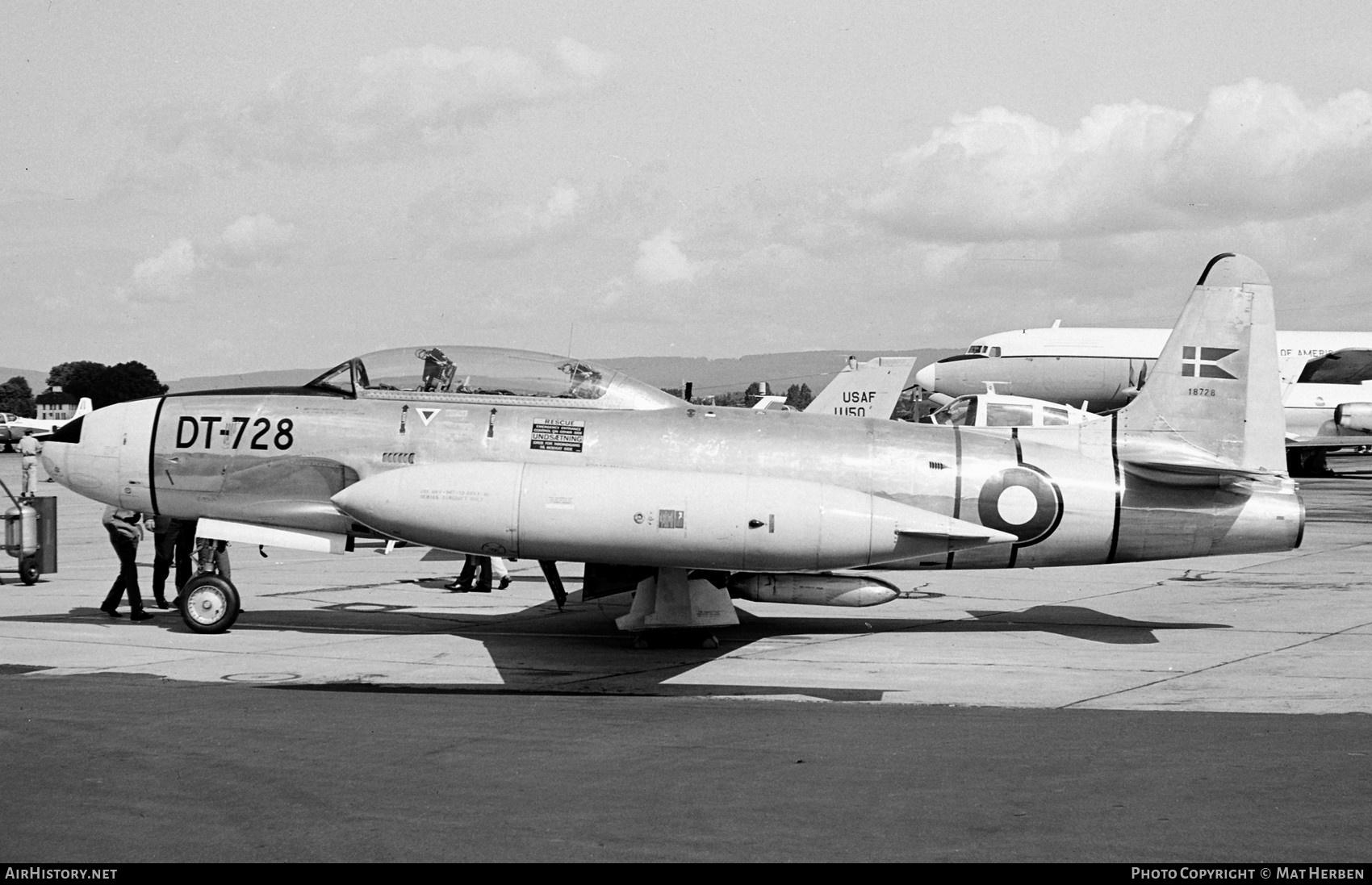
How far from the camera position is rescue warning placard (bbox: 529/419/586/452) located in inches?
454

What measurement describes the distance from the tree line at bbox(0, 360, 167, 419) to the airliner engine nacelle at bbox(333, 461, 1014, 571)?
59.4m

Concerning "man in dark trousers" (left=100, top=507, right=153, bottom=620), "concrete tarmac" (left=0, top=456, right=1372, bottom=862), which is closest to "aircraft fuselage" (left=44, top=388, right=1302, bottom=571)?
"man in dark trousers" (left=100, top=507, right=153, bottom=620)

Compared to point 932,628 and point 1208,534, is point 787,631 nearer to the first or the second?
point 932,628

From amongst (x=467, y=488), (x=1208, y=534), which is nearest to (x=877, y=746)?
(x=467, y=488)

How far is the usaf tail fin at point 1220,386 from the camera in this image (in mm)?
12359

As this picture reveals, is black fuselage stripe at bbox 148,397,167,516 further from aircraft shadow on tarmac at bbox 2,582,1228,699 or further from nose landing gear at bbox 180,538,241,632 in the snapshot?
aircraft shadow on tarmac at bbox 2,582,1228,699

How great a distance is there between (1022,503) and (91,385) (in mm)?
106790

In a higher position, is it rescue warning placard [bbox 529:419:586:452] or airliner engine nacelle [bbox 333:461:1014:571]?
rescue warning placard [bbox 529:419:586:452]

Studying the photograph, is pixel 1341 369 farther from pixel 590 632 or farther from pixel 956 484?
pixel 590 632

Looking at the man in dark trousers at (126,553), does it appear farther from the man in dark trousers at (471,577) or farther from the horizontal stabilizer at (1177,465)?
the horizontal stabilizer at (1177,465)

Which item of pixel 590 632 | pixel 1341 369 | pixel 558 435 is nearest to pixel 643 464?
pixel 558 435

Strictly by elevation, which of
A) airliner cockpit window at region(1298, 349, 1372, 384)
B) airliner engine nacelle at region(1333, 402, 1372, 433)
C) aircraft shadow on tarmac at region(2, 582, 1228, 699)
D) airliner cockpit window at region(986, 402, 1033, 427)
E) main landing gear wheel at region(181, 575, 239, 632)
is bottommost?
aircraft shadow on tarmac at region(2, 582, 1228, 699)

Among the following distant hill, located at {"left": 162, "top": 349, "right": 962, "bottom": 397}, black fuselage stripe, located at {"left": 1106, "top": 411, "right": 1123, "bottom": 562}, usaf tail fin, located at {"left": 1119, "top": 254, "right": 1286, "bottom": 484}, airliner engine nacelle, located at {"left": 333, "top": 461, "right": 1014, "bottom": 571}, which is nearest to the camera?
airliner engine nacelle, located at {"left": 333, "top": 461, "right": 1014, "bottom": 571}

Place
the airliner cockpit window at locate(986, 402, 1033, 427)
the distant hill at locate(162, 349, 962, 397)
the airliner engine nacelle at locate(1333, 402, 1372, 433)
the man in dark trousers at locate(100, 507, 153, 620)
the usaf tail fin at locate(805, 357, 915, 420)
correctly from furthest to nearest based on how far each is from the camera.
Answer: the distant hill at locate(162, 349, 962, 397)
the airliner engine nacelle at locate(1333, 402, 1372, 433)
the usaf tail fin at locate(805, 357, 915, 420)
the airliner cockpit window at locate(986, 402, 1033, 427)
the man in dark trousers at locate(100, 507, 153, 620)
